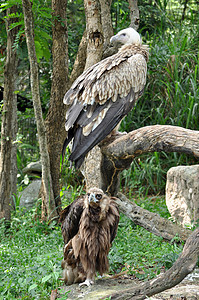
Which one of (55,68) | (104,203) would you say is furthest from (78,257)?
(55,68)

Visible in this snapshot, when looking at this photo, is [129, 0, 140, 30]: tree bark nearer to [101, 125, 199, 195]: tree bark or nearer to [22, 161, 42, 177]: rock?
[101, 125, 199, 195]: tree bark

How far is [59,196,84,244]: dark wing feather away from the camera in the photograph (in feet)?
9.84

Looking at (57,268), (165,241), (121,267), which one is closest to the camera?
(57,268)

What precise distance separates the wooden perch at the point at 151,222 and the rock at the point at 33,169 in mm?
3702

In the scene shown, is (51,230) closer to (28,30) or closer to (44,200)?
(44,200)

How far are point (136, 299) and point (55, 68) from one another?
3.48 meters

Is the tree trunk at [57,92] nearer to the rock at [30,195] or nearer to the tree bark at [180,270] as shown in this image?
the rock at [30,195]

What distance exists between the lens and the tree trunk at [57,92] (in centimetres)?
496

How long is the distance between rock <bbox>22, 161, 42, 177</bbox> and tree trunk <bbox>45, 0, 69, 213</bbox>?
7.95 feet

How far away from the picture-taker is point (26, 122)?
810 centimetres

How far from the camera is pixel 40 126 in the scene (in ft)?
15.0

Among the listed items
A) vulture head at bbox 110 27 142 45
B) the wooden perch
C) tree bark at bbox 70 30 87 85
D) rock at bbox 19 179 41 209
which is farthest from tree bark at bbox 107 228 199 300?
rock at bbox 19 179 41 209

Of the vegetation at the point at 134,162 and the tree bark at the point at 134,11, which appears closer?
the vegetation at the point at 134,162

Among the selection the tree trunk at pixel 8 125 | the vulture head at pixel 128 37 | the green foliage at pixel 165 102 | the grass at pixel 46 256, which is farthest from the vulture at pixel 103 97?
the green foliage at pixel 165 102
